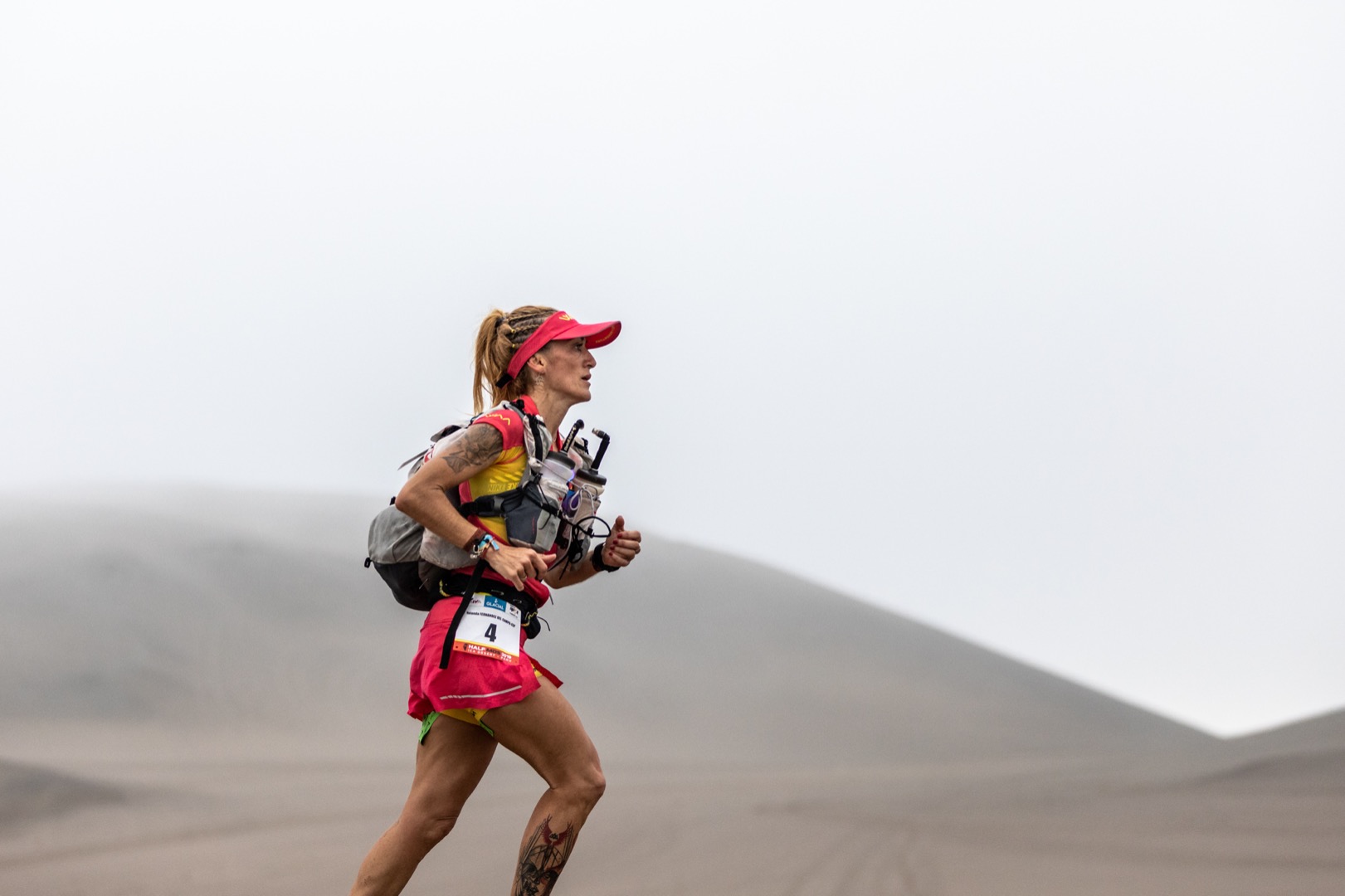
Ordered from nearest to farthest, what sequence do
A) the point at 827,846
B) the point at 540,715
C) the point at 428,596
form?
the point at 540,715
the point at 428,596
the point at 827,846

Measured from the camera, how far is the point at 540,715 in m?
3.48

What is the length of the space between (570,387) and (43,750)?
7682 millimetres

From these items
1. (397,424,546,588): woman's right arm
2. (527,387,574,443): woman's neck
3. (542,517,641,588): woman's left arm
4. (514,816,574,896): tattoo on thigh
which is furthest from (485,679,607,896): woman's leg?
(527,387,574,443): woman's neck

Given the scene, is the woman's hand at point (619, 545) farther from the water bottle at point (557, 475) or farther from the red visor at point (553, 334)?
the red visor at point (553, 334)

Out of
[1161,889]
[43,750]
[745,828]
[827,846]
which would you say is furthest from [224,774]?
[1161,889]

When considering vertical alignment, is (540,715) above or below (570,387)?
below

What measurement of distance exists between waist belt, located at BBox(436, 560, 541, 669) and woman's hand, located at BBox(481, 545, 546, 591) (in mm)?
93

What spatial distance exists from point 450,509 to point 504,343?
0.63 m

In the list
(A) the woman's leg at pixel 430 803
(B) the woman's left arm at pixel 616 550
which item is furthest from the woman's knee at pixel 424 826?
(B) the woman's left arm at pixel 616 550

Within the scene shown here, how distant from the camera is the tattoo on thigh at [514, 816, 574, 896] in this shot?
138 inches

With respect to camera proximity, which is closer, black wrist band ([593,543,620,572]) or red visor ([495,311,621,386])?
red visor ([495,311,621,386])

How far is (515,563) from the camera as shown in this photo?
11.5 ft

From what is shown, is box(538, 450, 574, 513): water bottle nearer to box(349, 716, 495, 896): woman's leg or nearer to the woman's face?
the woman's face

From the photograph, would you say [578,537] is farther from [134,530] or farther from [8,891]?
[134,530]
